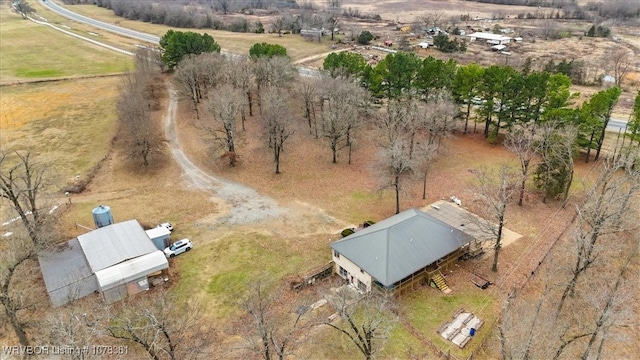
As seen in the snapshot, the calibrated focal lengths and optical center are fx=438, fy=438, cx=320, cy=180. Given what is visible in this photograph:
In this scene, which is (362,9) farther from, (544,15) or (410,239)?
(410,239)

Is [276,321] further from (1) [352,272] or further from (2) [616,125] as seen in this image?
(2) [616,125]

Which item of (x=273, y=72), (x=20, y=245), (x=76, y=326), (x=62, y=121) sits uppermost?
(x=273, y=72)

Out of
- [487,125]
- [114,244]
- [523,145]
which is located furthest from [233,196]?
[487,125]

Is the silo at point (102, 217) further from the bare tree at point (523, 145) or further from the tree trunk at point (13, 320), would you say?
the bare tree at point (523, 145)

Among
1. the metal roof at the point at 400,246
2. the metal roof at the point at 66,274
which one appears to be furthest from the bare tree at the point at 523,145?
the metal roof at the point at 66,274

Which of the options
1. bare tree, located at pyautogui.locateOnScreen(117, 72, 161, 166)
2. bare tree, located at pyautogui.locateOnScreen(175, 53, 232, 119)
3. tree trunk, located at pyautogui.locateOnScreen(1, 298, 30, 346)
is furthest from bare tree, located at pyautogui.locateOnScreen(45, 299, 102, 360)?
bare tree, located at pyautogui.locateOnScreen(175, 53, 232, 119)

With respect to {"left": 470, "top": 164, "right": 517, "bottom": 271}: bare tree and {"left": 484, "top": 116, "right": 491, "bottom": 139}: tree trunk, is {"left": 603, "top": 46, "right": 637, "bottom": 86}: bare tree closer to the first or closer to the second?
{"left": 484, "top": 116, "right": 491, "bottom": 139}: tree trunk

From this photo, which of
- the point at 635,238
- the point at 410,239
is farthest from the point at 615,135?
the point at 410,239
